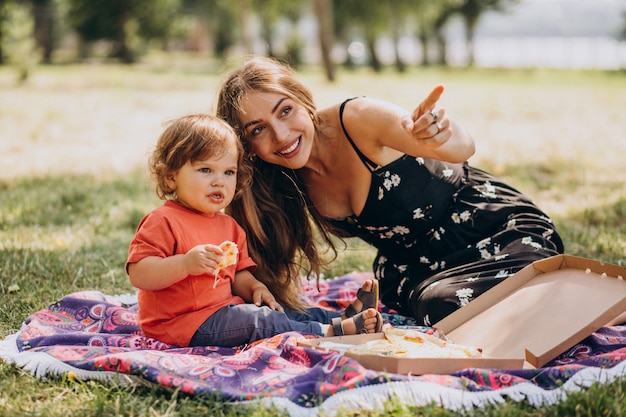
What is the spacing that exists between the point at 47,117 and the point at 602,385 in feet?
31.5

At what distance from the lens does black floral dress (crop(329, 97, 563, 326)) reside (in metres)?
3.34

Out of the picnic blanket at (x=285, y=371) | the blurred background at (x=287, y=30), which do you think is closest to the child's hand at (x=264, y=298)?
the picnic blanket at (x=285, y=371)

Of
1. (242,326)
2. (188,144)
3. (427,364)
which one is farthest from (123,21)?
(427,364)

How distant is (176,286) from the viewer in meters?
2.99

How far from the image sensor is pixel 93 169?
7.37 metres

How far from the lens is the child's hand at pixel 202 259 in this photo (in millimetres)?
2752

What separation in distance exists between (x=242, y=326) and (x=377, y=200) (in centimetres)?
94

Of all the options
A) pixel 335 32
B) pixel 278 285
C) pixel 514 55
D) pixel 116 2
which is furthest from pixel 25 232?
pixel 514 55

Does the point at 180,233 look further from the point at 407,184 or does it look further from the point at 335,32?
the point at 335,32

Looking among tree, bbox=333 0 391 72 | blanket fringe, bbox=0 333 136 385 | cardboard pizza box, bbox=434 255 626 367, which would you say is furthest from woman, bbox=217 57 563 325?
tree, bbox=333 0 391 72

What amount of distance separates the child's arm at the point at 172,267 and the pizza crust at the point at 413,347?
64 centimetres

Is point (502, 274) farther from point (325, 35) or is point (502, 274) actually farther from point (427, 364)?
point (325, 35)

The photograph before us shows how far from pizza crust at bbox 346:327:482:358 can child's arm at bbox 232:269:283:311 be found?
63cm

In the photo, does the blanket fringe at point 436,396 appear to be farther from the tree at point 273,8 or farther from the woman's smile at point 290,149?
the tree at point 273,8
